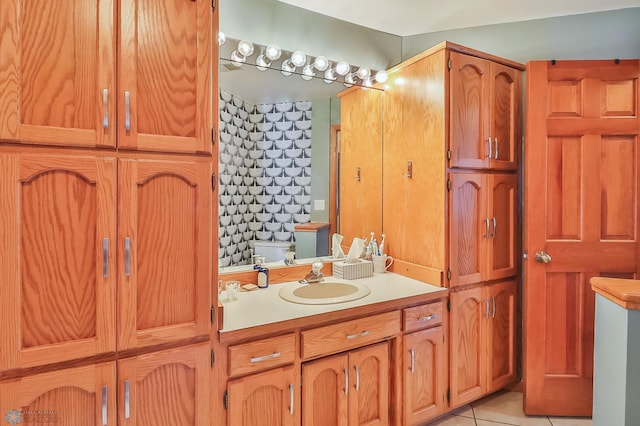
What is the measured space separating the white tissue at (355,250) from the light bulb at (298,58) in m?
1.17

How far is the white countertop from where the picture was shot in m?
1.46

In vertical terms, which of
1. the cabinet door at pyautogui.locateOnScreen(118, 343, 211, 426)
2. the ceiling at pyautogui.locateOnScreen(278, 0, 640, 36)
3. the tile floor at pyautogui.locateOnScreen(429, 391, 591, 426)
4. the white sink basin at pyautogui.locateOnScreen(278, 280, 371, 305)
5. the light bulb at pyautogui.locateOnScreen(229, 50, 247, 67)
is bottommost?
the tile floor at pyautogui.locateOnScreen(429, 391, 591, 426)

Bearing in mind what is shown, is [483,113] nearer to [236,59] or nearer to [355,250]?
[355,250]

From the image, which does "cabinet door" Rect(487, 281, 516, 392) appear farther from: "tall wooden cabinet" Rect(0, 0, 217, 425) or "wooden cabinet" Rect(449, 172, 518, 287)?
"tall wooden cabinet" Rect(0, 0, 217, 425)

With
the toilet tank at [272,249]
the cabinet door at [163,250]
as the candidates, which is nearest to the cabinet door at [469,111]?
the toilet tank at [272,249]

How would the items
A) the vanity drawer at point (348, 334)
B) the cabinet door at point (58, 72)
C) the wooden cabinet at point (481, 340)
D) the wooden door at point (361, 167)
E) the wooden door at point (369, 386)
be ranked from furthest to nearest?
the wooden door at point (361, 167) < the wooden cabinet at point (481, 340) < the wooden door at point (369, 386) < the vanity drawer at point (348, 334) < the cabinet door at point (58, 72)

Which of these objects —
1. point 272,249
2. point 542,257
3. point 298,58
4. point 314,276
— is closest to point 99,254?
point 272,249

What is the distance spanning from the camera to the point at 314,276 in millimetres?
2061

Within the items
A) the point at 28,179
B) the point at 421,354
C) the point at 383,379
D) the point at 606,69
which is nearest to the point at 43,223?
the point at 28,179

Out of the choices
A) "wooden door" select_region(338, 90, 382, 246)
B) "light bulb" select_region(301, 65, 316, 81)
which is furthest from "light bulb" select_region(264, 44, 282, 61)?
"wooden door" select_region(338, 90, 382, 246)

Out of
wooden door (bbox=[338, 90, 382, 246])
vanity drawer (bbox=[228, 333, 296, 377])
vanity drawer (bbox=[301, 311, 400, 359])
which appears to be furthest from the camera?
wooden door (bbox=[338, 90, 382, 246])

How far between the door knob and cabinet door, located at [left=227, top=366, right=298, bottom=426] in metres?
1.61

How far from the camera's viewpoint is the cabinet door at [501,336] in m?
2.20

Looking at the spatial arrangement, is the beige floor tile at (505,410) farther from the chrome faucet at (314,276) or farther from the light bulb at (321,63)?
the light bulb at (321,63)
